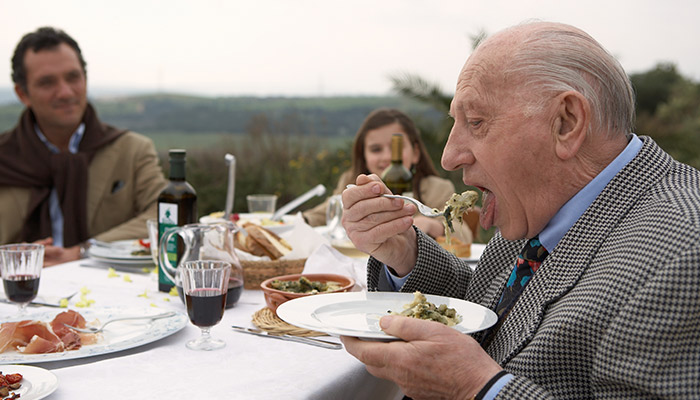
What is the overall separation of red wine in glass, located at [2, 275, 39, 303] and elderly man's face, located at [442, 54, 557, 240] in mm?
1467

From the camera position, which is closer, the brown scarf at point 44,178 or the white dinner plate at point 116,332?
the white dinner plate at point 116,332

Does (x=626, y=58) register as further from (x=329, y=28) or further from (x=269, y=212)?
(x=269, y=212)

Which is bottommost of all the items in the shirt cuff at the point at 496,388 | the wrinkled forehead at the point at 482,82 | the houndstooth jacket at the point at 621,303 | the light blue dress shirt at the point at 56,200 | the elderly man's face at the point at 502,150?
the light blue dress shirt at the point at 56,200

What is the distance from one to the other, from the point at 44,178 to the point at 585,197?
441 centimetres

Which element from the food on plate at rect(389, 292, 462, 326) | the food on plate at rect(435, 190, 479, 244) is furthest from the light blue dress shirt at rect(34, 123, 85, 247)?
the food on plate at rect(389, 292, 462, 326)

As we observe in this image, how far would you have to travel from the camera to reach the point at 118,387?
5.09 feet

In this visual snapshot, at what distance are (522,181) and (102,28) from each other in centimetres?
757

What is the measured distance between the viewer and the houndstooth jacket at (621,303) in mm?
1271

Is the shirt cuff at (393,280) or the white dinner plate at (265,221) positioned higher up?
the shirt cuff at (393,280)

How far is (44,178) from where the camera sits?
16.1 ft

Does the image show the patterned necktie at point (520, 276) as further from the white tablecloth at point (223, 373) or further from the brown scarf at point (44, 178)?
the brown scarf at point (44, 178)

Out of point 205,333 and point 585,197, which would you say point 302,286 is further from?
point 585,197

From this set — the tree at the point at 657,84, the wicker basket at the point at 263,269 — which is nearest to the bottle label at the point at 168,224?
the wicker basket at the point at 263,269

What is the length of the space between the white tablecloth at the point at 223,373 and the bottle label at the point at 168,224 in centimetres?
49
